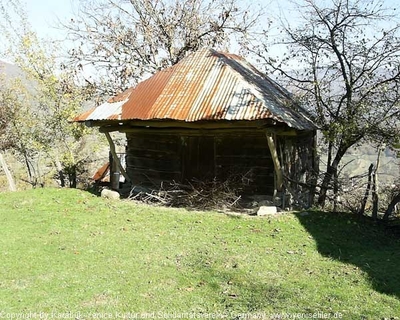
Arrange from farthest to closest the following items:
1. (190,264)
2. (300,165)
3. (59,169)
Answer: (59,169)
(300,165)
(190,264)

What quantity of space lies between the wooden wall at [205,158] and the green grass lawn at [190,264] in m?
1.84

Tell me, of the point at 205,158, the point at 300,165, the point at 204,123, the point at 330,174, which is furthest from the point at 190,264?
the point at 300,165

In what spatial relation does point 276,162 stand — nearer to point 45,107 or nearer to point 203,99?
point 203,99

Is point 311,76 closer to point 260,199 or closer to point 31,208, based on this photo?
point 260,199

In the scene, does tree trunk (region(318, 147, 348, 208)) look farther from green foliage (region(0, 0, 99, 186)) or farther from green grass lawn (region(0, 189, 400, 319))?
green foliage (region(0, 0, 99, 186))

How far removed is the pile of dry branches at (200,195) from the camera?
1092 centimetres

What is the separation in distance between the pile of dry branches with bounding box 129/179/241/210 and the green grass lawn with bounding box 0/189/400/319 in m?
0.73

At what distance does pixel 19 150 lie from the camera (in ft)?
66.5

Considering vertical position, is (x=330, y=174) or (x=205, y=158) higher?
(x=205, y=158)

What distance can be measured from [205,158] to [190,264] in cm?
551

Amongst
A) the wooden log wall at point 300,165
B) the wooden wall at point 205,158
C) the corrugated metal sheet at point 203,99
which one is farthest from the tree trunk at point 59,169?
the wooden log wall at point 300,165

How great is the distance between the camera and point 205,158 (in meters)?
12.0

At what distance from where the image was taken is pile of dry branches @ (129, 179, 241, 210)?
10.9 meters

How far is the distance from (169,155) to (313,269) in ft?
22.3
